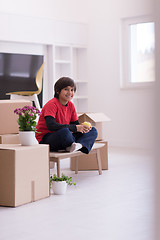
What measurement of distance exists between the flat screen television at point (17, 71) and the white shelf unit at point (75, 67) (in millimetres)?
521

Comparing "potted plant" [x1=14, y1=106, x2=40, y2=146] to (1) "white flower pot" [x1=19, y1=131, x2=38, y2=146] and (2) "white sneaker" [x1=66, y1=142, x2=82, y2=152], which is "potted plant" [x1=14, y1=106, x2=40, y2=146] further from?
(2) "white sneaker" [x1=66, y1=142, x2=82, y2=152]

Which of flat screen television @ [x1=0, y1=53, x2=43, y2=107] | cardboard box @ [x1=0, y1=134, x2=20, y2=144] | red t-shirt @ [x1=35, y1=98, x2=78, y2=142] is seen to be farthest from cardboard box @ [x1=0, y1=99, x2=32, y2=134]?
flat screen television @ [x1=0, y1=53, x2=43, y2=107]

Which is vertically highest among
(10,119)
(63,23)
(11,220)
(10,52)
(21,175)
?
(63,23)

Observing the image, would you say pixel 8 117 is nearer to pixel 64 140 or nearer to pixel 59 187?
pixel 64 140

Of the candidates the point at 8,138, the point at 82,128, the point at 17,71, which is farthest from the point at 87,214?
the point at 17,71

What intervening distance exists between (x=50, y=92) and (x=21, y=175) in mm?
3545

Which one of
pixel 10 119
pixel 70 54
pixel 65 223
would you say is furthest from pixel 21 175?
pixel 70 54

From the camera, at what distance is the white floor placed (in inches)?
75.6

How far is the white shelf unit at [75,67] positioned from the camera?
625cm

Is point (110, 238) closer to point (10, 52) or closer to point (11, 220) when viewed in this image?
point (11, 220)

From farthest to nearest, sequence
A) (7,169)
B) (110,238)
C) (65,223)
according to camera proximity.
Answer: (7,169) → (65,223) → (110,238)

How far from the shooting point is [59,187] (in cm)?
288

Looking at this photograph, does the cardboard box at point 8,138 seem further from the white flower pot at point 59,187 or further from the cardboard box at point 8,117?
the white flower pot at point 59,187

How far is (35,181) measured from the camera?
2.64m
